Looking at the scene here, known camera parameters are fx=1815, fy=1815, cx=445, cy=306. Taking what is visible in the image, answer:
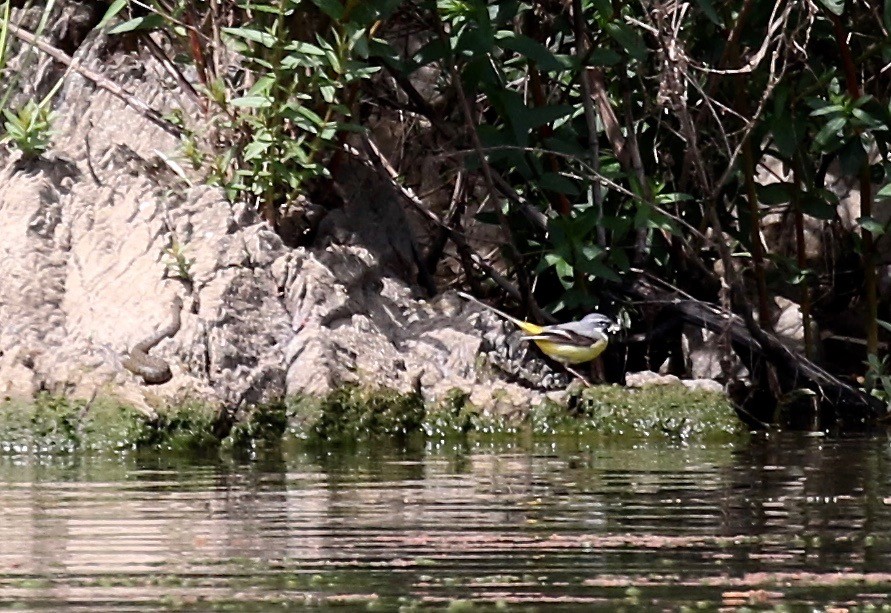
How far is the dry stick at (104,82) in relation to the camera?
30.5 ft

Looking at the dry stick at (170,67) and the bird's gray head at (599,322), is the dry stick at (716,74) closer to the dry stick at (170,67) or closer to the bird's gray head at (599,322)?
the bird's gray head at (599,322)

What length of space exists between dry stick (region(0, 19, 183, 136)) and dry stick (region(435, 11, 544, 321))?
1524mm

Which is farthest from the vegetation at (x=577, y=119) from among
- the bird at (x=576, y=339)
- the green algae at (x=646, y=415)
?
the green algae at (x=646, y=415)

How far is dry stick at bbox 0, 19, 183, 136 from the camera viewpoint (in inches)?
366

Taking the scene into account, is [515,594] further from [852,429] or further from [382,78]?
[382,78]

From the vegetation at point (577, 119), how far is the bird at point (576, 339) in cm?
33

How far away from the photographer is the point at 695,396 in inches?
341

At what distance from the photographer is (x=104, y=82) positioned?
30.9 feet

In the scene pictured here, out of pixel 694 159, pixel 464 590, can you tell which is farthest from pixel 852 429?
pixel 464 590

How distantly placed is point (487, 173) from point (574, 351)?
3.24ft

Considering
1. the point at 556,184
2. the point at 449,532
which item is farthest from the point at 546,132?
the point at 449,532

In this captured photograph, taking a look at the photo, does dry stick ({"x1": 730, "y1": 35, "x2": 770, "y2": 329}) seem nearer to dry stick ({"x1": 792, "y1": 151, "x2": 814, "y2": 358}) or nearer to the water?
dry stick ({"x1": 792, "y1": 151, "x2": 814, "y2": 358})

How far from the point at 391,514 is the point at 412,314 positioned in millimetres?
3643

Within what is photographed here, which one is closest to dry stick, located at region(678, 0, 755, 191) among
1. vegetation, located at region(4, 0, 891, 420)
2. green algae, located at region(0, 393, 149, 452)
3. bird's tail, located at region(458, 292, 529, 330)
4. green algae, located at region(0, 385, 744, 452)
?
vegetation, located at region(4, 0, 891, 420)
